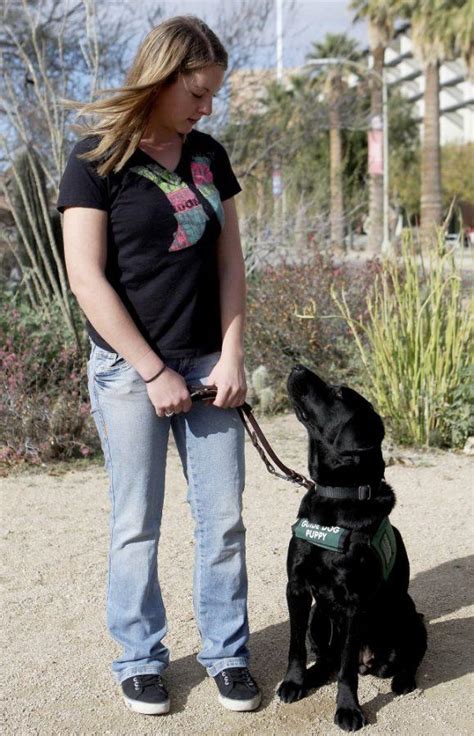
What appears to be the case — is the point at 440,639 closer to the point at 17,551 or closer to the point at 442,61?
the point at 17,551

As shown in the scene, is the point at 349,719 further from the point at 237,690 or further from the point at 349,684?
the point at 237,690

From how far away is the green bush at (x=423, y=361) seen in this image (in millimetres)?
6707

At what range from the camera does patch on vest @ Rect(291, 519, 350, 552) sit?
3.03 metres

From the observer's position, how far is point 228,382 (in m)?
3.01

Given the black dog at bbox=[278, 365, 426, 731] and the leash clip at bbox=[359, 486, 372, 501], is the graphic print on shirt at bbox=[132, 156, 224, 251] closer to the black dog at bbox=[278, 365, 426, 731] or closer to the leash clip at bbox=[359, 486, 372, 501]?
the black dog at bbox=[278, 365, 426, 731]

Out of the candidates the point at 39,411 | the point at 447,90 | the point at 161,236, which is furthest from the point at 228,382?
the point at 447,90

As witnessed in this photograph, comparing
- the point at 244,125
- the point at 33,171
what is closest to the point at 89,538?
the point at 33,171

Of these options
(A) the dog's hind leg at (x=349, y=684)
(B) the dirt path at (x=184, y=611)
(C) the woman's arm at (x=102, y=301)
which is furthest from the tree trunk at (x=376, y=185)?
(C) the woman's arm at (x=102, y=301)

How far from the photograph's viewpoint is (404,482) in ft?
20.1

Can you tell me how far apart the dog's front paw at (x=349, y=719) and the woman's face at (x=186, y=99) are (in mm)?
1914

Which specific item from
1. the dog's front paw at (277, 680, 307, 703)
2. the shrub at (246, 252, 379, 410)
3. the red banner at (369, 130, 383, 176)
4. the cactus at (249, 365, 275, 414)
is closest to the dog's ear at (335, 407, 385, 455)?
the dog's front paw at (277, 680, 307, 703)

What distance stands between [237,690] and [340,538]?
634 mm

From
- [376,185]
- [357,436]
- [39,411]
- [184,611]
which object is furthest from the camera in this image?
[376,185]

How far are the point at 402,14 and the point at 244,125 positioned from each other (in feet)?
54.0
